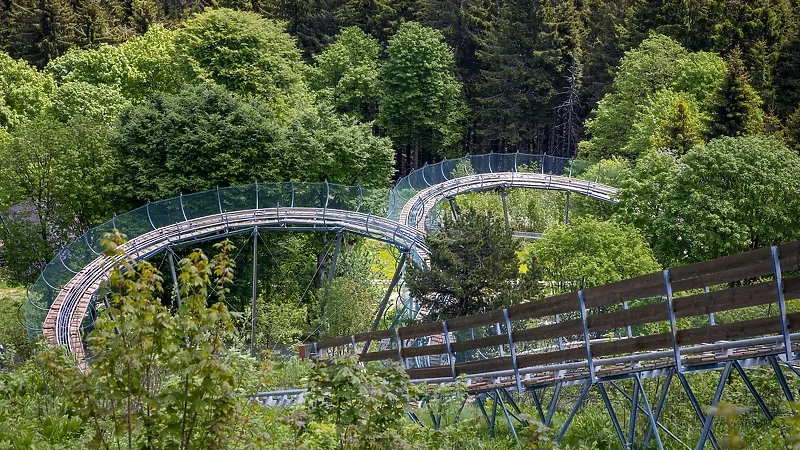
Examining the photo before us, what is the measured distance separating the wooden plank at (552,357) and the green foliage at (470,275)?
12.6 metres

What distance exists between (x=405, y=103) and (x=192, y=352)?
2052 inches

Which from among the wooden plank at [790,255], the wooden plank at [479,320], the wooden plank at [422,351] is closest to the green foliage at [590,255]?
the wooden plank at [422,351]

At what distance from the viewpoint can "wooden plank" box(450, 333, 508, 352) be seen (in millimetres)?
11820

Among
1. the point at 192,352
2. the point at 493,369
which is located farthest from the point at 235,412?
the point at 493,369

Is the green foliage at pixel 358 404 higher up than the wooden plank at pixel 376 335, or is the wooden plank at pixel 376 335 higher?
the wooden plank at pixel 376 335

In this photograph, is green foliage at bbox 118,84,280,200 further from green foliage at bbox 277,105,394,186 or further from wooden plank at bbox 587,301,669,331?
wooden plank at bbox 587,301,669,331

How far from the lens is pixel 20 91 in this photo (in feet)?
168

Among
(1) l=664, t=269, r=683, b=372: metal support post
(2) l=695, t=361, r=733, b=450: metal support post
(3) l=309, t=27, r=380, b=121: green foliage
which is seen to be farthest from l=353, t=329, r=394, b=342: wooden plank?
(3) l=309, t=27, r=380, b=121: green foliage

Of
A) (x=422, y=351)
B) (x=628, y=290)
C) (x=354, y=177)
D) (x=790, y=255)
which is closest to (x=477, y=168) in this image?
(x=354, y=177)

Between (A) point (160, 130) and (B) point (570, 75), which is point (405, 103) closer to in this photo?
(B) point (570, 75)

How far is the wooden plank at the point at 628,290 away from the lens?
31.4 feet

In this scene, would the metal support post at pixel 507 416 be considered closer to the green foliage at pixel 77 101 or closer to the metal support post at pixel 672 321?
the metal support post at pixel 672 321

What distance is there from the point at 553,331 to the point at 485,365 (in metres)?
2.03

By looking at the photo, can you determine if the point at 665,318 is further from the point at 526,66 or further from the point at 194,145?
the point at 526,66
